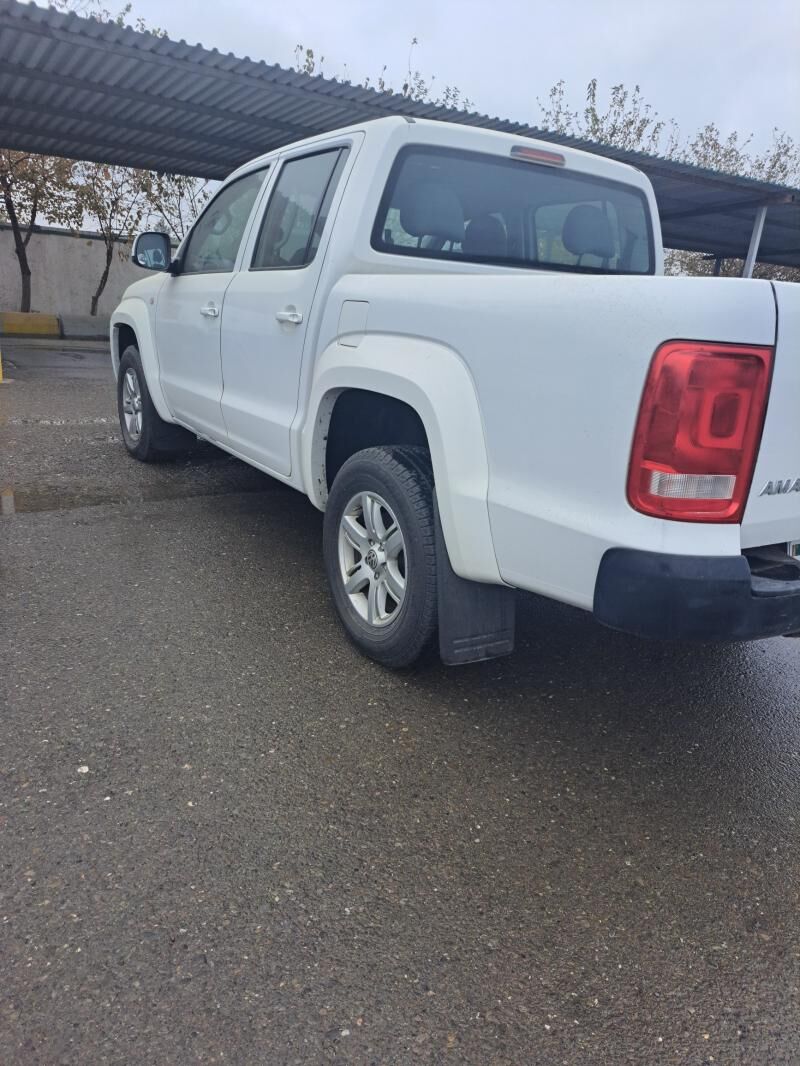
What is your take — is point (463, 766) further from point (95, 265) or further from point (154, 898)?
point (95, 265)

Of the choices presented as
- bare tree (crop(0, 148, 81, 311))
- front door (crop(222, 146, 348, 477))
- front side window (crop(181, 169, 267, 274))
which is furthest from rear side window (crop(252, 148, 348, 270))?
bare tree (crop(0, 148, 81, 311))

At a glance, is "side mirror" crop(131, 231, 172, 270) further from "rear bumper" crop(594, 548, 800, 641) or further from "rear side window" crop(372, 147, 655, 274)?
"rear bumper" crop(594, 548, 800, 641)

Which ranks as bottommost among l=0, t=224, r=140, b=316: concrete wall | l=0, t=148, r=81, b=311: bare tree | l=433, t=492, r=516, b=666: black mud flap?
l=433, t=492, r=516, b=666: black mud flap

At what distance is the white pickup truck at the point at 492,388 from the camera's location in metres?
1.96

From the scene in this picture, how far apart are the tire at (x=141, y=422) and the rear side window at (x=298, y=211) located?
1.95m

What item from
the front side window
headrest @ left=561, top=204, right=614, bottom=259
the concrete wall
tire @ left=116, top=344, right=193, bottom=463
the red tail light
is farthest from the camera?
the concrete wall

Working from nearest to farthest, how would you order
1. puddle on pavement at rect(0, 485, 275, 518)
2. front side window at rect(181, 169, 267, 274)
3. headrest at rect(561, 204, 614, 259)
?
headrest at rect(561, 204, 614, 259) → front side window at rect(181, 169, 267, 274) → puddle on pavement at rect(0, 485, 275, 518)

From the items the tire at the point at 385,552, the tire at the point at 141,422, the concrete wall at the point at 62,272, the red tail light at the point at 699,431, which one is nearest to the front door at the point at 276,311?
the tire at the point at 385,552

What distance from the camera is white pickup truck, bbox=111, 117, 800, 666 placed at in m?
1.96

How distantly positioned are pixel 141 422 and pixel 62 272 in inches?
595

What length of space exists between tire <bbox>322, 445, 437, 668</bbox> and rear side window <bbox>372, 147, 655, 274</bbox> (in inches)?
39.1

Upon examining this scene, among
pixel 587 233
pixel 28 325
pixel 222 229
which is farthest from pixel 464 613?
pixel 28 325

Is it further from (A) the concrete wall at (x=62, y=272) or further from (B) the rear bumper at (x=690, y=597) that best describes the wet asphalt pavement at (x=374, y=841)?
(A) the concrete wall at (x=62, y=272)

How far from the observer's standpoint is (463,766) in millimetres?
2545
